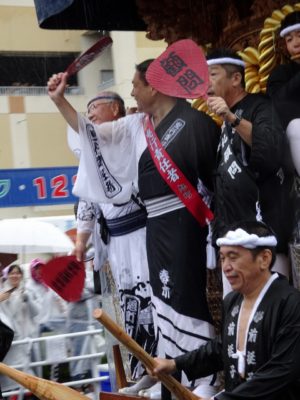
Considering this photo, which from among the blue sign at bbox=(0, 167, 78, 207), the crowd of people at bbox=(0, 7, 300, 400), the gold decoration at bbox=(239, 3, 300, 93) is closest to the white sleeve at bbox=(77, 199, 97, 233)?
the crowd of people at bbox=(0, 7, 300, 400)

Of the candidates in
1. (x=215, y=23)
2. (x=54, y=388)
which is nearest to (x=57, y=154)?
(x=215, y=23)

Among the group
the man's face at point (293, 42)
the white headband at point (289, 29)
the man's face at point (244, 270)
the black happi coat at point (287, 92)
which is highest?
the white headband at point (289, 29)

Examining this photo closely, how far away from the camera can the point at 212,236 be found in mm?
4113

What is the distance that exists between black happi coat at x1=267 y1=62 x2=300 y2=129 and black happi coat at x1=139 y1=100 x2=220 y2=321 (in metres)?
0.45

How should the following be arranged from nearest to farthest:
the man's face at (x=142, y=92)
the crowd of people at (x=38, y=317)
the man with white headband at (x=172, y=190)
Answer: the man with white headband at (x=172, y=190), the man's face at (x=142, y=92), the crowd of people at (x=38, y=317)

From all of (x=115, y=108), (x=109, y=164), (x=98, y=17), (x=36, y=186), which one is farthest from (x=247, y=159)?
(x=36, y=186)

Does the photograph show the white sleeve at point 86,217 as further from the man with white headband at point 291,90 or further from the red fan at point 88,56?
the man with white headband at point 291,90

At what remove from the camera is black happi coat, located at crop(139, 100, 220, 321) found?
4215 millimetres

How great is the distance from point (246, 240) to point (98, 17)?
2.78 meters

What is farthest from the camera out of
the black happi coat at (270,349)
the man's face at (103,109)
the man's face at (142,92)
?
the man's face at (103,109)

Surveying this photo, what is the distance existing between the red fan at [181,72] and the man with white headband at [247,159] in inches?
4.1

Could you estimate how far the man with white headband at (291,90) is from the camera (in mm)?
3859

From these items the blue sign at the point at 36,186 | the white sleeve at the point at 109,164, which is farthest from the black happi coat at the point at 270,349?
the blue sign at the point at 36,186

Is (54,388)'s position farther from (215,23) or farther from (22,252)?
(22,252)
